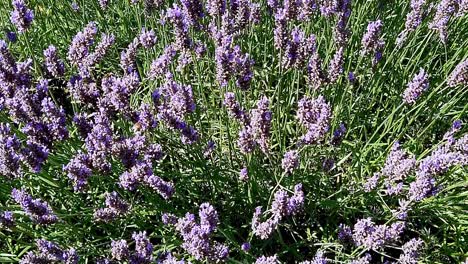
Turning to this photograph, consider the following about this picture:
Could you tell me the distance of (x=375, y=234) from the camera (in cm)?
176

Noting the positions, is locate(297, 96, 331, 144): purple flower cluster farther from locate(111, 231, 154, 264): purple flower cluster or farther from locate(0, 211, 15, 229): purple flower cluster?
locate(0, 211, 15, 229): purple flower cluster

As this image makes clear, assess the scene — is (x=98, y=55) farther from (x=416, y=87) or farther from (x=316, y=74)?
(x=416, y=87)

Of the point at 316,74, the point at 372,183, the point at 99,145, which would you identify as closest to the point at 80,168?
the point at 99,145

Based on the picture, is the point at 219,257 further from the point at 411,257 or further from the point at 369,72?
the point at 369,72

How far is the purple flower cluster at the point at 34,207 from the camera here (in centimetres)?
177

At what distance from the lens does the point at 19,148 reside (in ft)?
5.86

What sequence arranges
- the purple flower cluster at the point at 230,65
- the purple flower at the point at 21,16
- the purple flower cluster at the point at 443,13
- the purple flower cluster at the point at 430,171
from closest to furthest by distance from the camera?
the purple flower cluster at the point at 430,171 < the purple flower cluster at the point at 230,65 < the purple flower at the point at 21,16 < the purple flower cluster at the point at 443,13

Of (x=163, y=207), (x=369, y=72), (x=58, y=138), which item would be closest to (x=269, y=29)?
(x=369, y=72)

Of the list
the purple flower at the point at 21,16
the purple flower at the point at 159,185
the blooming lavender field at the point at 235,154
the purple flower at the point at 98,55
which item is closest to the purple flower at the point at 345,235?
the blooming lavender field at the point at 235,154

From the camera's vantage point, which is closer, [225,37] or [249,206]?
[225,37]

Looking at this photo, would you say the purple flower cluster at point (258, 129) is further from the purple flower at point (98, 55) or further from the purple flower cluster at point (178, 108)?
the purple flower at point (98, 55)

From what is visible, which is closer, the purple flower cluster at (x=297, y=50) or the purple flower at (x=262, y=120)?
the purple flower at (x=262, y=120)

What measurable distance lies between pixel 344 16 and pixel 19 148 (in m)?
1.46

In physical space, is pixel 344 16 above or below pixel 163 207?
above
